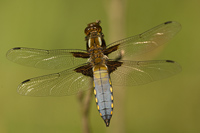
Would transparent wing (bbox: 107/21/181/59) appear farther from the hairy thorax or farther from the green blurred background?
the green blurred background

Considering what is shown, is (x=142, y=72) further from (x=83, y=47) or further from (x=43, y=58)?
(x=83, y=47)

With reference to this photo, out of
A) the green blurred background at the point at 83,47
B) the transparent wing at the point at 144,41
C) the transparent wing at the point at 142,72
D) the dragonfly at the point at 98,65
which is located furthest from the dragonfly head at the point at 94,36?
the green blurred background at the point at 83,47

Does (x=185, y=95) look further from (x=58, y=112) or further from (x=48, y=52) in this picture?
(x=48, y=52)

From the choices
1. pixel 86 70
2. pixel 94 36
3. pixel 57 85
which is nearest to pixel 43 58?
pixel 57 85

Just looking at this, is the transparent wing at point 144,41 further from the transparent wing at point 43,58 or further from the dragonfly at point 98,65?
the transparent wing at point 43,58

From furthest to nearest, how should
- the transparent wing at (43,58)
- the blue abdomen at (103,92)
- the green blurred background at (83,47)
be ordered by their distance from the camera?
the green blurred background at (83,47) → the transparent wing at (43,58) → the blue abdomen at (103,92)

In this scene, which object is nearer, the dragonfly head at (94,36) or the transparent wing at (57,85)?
the transparent wing at (57,85)
